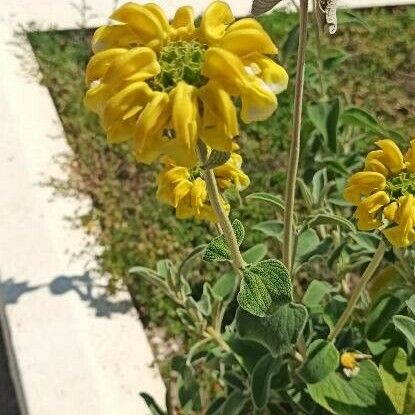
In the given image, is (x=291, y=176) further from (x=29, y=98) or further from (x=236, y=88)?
(x=29, y=98)

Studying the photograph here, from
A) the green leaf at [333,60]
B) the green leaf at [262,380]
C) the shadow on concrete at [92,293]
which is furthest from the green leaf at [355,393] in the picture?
the green leaf at [333,60]

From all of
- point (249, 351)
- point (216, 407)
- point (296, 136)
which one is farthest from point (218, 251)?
point (216, 407)

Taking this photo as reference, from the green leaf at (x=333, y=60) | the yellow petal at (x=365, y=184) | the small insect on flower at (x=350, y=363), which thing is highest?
the yellow petal at (x=365, y=184)

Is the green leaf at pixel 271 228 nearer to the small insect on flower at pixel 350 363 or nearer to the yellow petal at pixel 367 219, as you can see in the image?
the small insect on flower at pixel 350 363

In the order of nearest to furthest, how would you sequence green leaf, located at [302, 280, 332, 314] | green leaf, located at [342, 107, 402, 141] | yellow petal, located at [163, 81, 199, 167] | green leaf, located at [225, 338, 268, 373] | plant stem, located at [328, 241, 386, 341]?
1. yellow petal, located at [163, 81, 199, 167]
2. plant stem, located at [328, 241, 386, 341]
3. green leaf, located at [225, 338, 268, 373]
4. green leaf, located at [302, 280, 332, 314]
5. green leaf, located at [342, 107, 402, 141]

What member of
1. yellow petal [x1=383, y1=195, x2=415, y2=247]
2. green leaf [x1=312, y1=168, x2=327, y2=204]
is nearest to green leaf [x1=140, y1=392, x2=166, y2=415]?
green leaf [x1=312, y1=168, x2=327, y2=204]

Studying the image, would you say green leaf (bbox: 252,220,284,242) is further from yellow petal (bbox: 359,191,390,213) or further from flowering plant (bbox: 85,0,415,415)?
yellow petal (bbox: 359,191,390,213)

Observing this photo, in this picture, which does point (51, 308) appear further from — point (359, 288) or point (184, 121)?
point (184, 121)

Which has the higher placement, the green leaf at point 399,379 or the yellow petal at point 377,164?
the yellow petal at point 377,164
